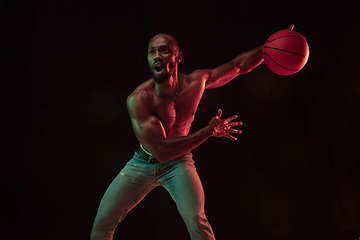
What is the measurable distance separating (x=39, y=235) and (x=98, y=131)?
129cm

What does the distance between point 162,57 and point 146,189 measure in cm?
106

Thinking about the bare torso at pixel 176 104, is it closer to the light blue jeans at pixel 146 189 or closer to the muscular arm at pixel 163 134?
the muscular arm at pixel 163 134

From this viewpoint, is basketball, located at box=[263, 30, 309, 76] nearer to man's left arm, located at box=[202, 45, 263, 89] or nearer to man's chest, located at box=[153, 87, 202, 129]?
man's left arm, located at box=[202, 45, 263, 89]

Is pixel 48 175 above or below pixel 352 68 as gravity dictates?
below

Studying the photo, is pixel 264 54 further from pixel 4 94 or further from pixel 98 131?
pixel 4 94

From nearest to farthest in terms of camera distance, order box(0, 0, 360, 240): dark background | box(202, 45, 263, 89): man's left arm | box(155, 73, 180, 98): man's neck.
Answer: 1. box(155, 73, 180, 98): man's neck
2. box(202, 45, 263, 89): man's left arm
3. box(0, 0, 360, 240): dark background

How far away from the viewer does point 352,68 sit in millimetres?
3328

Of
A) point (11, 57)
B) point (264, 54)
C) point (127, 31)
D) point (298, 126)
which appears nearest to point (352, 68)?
point (298, 126)

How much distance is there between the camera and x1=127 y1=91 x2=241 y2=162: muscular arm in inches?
79.8

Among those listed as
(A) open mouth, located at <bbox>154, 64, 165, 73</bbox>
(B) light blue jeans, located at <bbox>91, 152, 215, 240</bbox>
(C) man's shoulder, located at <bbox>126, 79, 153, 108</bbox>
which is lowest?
(B) light blue jeans, located at <bbox>91, 152, 215, 240</bbox>

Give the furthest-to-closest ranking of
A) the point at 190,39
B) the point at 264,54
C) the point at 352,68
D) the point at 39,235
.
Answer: the point at 190,39 < the point at 352,68 < the point at 39,235 < the point at 264,54

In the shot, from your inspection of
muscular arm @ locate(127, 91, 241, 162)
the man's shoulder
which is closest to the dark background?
the man's shoulder

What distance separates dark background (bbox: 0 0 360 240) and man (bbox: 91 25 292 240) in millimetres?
1149

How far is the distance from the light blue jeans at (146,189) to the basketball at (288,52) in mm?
1054
